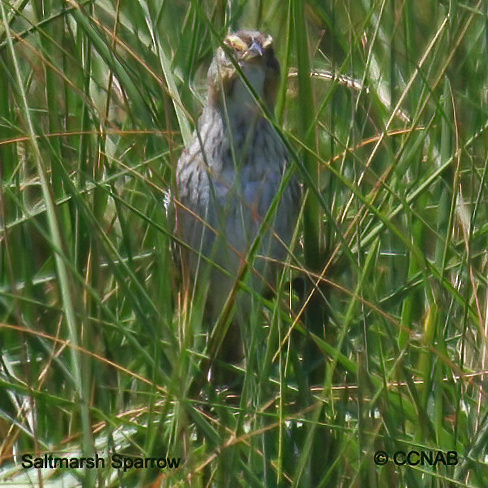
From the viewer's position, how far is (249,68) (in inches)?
109

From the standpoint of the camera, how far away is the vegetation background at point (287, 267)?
1836mm

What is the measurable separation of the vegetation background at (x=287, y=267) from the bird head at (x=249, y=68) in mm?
62

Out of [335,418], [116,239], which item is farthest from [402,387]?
[116,239]

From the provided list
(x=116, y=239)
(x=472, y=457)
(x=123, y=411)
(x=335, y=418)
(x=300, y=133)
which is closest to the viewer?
(x=472, y=457)

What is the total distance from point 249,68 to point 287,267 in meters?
0.95

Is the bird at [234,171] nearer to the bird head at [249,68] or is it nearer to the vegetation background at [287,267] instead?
the bird head at [249,68]

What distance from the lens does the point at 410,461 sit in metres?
1.86

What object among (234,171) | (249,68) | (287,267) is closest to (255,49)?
(249,68)

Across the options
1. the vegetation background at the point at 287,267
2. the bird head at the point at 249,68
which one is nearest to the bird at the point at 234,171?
the bird head at the point at 249,68

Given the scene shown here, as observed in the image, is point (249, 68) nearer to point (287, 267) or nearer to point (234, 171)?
point (234, 171)

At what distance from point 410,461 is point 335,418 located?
0.18m

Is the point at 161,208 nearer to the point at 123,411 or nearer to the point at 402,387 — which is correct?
the point at 123,411

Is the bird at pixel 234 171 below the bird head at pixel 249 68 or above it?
below

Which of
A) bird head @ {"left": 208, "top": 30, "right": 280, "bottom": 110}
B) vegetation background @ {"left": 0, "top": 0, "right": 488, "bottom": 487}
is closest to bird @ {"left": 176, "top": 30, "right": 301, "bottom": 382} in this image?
bird head @ {"left": 208, "top": 30, "right": 280, "bottom": 110}
